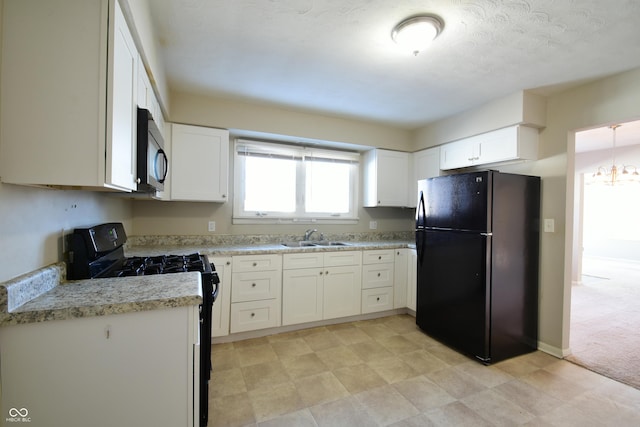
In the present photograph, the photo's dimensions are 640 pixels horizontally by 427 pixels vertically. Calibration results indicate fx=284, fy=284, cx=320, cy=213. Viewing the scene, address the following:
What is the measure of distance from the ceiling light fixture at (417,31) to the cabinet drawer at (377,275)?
219cm

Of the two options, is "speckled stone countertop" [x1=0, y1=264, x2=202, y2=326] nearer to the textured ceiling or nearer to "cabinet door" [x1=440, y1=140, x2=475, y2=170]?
the textured ceiling

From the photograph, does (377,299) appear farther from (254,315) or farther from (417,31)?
(417,31)

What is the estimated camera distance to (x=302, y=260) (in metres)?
2.91

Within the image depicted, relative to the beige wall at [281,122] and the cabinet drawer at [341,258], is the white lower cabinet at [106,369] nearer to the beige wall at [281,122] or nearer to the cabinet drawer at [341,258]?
the cabinet drawer at [341,258]

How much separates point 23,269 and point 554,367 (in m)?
3.41

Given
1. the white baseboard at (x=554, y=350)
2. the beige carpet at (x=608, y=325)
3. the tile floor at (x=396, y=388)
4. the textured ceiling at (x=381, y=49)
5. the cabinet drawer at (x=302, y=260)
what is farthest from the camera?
the cabinet drawer at (x=302, y=260)

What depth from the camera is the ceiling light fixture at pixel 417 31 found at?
160 centimetres

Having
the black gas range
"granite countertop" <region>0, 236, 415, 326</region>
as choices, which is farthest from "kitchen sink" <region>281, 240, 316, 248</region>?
"granite countertop" <region>0, 236, 415, 326</region>

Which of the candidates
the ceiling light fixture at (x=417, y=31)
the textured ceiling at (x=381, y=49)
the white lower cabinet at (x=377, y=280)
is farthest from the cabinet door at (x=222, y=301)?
the ceiling light fixture at (x=417, y=31)

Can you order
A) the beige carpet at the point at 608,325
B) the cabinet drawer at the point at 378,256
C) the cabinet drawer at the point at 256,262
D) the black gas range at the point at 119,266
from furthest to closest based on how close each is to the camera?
the cabinet drawer at the point at 378,256, the cabinet drawer at the point at 256,262, the beige carpet at the point at 608,325, the black gas range at the point at 119,266

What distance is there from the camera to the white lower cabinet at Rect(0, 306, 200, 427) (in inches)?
39.7

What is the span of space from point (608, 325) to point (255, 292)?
12.6 ft

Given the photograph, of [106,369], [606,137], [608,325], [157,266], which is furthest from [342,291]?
[606,137]

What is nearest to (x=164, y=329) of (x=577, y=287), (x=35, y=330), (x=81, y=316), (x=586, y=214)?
(x=81, y=316)
